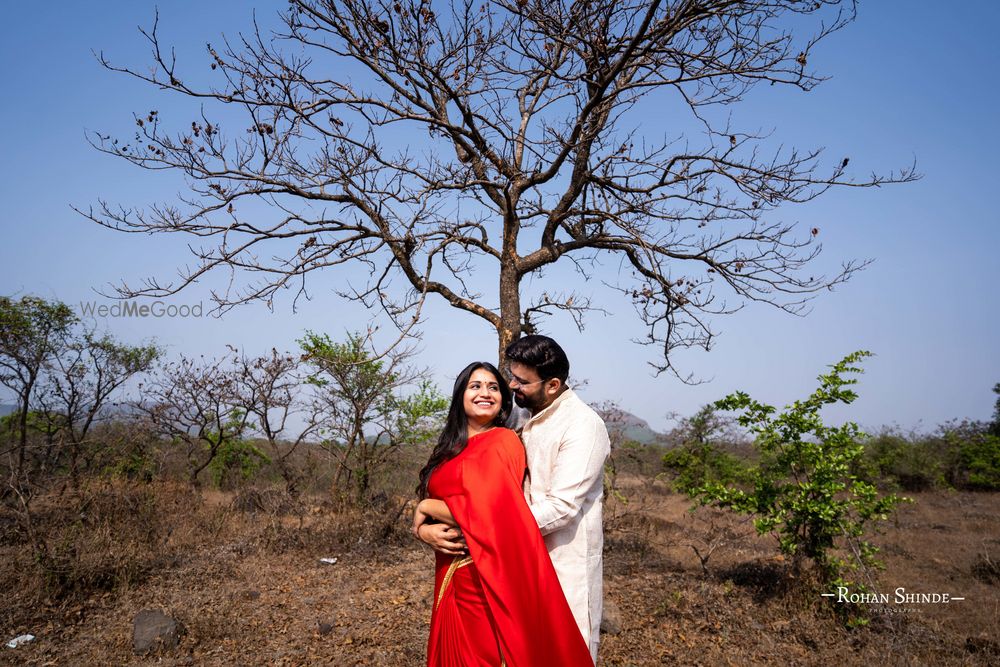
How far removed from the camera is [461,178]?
5.02 metres

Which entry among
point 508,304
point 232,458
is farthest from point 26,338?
point 508,304

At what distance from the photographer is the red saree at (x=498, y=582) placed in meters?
2.04

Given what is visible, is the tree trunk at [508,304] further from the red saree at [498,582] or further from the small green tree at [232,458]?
the small green tree at [232,458]

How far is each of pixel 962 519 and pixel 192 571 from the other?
12473mm

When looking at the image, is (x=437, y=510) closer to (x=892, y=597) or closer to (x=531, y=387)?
(x=531, y=387)

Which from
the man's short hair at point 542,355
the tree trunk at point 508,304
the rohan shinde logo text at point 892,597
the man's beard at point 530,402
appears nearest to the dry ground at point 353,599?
the rohan shinde logo text at point 892,597

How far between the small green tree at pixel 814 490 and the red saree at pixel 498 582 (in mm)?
4024

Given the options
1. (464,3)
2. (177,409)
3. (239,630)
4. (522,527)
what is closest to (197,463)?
(177,409)

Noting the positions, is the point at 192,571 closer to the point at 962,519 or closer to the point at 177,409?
the point at 177,409

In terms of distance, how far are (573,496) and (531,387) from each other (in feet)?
1.53

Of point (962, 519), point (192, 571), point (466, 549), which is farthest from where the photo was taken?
point (962, 519)

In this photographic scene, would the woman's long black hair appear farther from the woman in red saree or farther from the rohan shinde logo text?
the rohan shinde logo text

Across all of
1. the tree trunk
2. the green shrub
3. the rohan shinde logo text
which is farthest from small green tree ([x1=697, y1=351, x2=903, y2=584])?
the green shrub

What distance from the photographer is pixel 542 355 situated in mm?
A: 2328
